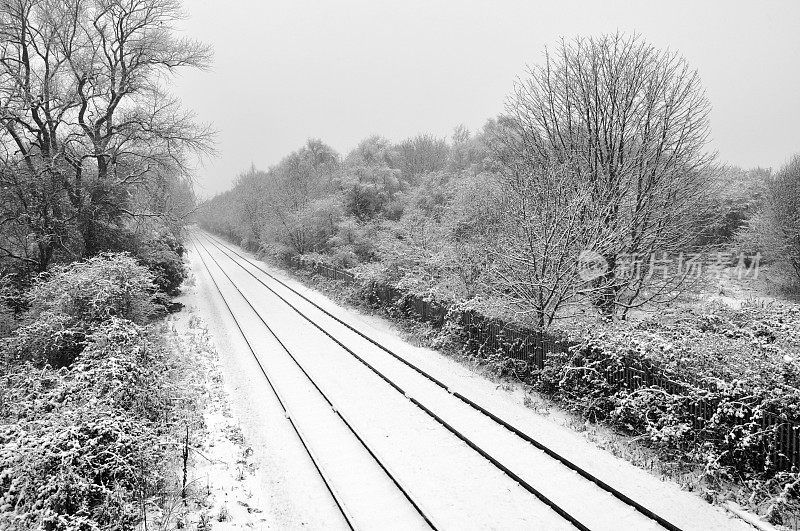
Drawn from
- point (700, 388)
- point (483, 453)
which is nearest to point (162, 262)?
point (483, 453)

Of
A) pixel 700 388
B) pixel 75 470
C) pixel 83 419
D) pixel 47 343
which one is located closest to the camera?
pixel 75 470

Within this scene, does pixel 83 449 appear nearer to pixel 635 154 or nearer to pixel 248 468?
pixel 248 468

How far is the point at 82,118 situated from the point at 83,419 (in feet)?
62.5

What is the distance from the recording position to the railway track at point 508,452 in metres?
6.48

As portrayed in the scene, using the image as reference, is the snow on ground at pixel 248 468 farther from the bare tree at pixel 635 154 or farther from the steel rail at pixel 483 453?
the bare tree at pixel 635 154

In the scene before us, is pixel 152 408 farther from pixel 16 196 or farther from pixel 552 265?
pixel 16 196

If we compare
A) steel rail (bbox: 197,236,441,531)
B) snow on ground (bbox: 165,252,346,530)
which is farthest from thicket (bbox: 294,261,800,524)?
snow on ground (bbox: 165,252,346,530)

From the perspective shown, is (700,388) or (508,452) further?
(508,452)

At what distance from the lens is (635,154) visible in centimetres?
1423

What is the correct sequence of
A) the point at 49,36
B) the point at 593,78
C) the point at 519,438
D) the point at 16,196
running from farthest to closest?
1. the point at 49,36
2. the point at 16,196
3. the point at 593,78
4. the point at 519,438

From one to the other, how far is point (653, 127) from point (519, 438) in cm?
1128

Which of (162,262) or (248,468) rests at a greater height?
(162,262)

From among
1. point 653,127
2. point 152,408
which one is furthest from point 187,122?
point 653,127

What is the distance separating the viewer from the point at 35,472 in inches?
242
